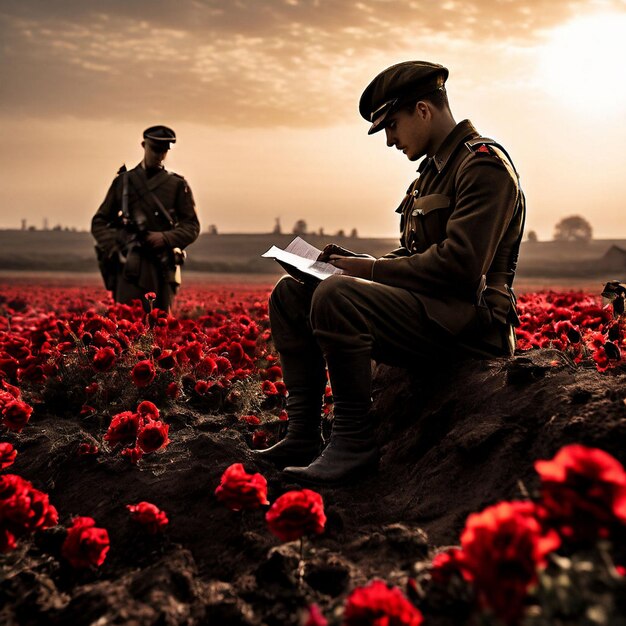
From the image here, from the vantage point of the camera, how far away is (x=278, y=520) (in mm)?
2145

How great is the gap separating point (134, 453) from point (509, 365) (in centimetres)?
174

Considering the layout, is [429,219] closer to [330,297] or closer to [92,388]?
[330,297]

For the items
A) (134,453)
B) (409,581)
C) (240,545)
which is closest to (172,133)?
(134,453)

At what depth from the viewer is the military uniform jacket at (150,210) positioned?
7207mm

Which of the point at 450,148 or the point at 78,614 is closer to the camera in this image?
the point at 78,614

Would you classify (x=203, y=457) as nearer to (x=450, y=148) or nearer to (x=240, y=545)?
(x=240, y=545)

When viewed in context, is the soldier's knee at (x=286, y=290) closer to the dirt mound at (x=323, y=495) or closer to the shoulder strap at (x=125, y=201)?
the dirt mound at (x=323, y=495)

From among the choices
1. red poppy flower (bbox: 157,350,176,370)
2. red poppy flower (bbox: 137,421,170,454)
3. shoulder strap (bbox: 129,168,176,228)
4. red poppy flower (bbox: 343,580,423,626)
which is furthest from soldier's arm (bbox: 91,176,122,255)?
red poppy flower (bbox: 343,580,423,626)

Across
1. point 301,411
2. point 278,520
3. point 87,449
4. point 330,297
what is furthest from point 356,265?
point 87,449

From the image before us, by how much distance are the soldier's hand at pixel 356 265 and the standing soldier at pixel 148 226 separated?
3967 millimetres

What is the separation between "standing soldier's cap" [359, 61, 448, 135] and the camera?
334 cm

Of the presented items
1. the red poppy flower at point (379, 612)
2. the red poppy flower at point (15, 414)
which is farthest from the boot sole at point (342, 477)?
the red poppy flower at point (379, 612)

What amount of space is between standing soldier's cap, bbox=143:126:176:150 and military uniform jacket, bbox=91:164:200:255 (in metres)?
0.28

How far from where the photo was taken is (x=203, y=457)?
361 cm
